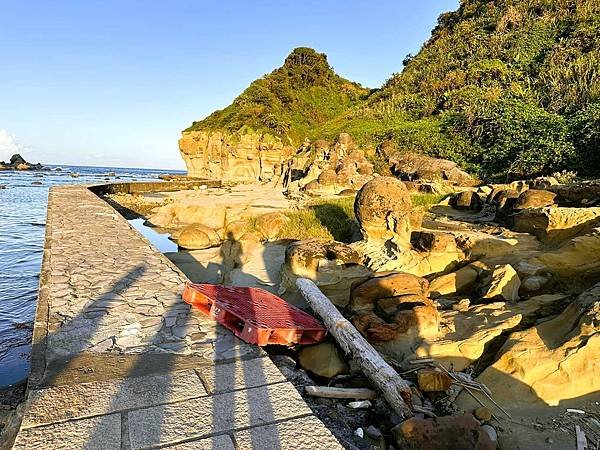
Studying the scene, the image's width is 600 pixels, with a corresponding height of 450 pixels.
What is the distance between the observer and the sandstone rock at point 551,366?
379 centimetres

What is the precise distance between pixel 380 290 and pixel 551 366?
7.70 ft

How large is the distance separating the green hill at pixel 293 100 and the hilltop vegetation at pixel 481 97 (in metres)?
0.16

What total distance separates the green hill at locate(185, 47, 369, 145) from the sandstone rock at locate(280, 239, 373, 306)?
30.2 meters

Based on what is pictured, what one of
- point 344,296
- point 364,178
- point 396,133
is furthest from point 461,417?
point 396,133

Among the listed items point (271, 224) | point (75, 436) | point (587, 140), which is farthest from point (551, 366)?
point (587, 140)

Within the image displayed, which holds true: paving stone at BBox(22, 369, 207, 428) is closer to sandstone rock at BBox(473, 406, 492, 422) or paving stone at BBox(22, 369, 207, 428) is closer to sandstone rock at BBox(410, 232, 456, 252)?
sandstone rock at BBox(473, 406, 492, 422)

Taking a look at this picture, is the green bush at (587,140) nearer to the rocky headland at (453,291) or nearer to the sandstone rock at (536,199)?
the rocky headland at (453,291)

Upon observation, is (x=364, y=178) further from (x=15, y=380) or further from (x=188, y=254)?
(x=15, y=380)

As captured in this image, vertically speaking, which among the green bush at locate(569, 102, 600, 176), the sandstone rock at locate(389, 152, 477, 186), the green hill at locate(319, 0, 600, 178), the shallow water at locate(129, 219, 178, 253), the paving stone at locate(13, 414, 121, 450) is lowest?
the shallow water at locate(129, 219, 178, 253)

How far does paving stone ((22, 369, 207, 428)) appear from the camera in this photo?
112 inches

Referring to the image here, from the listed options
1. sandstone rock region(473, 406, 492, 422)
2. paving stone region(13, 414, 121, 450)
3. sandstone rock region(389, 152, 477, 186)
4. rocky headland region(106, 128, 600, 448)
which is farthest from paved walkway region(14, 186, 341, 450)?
sandstone rock region(389, 152, 477, 186)

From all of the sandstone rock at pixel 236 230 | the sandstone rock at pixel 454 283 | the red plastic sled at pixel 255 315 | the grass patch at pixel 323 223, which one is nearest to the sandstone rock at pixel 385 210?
the sandstone rock at pixel 454 283

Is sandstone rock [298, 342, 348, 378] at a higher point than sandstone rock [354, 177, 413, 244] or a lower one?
lower

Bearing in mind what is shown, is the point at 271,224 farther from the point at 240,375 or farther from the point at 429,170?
the point at 429,170
